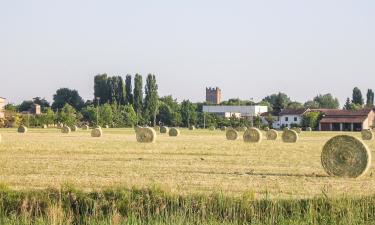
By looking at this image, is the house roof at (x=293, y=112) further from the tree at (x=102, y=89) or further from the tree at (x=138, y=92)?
the tree at (x=102, y=89)

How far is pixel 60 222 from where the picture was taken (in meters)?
14.1

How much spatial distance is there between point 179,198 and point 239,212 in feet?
5.16

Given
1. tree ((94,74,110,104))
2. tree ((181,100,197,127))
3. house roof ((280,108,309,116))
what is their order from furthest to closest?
1. tree ((94,74,110,104))
2. house roof ((280,108,309,116))
3. tree ((181,100,197,127))

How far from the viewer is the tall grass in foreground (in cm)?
1497

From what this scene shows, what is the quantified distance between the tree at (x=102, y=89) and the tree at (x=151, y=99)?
16382 millimetres

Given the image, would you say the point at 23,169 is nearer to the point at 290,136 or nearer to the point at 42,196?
the point at 42,196

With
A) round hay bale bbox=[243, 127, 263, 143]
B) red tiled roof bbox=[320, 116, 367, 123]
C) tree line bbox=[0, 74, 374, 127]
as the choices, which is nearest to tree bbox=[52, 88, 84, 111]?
tree line bbox=[0, 74, 374, 127]

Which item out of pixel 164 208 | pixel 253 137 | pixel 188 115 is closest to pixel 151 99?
pixel 188 115

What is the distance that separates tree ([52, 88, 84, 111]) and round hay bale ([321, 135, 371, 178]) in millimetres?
170766

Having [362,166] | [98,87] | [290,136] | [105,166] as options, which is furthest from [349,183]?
[98,87]

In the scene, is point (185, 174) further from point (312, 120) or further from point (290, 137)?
point (312, 120)

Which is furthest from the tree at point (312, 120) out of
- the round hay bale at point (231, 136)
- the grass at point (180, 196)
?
the grass at point (180, 196)

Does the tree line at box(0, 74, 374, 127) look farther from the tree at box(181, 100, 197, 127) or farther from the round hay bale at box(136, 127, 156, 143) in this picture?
the round hay bale at box(136, 127, 156, 143)

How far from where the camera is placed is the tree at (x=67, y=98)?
7697 inches
